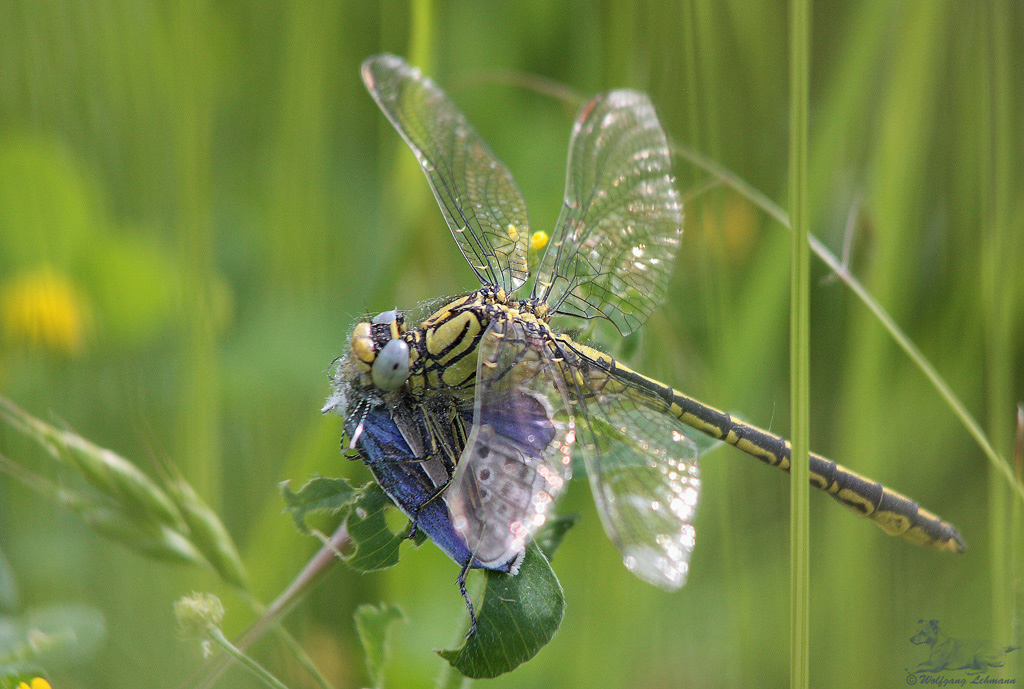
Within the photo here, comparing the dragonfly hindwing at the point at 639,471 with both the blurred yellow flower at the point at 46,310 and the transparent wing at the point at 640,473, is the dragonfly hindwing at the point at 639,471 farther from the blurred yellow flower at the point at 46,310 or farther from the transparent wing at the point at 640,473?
the blurred yellow flower at the point at 46,310

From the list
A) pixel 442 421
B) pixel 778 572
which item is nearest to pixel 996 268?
pixel 778 572

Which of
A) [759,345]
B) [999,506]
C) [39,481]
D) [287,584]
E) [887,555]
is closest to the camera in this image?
[39,481]

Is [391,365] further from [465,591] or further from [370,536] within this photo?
[465,591]

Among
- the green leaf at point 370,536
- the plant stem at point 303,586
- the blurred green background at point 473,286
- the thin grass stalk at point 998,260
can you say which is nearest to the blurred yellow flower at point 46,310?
the blurred green background at point 473,286

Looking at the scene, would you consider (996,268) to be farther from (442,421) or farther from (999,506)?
(442,421)

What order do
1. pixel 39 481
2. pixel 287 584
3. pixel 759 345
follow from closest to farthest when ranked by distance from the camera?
pixel 39 481
pixel 287 584
pixel 759 345

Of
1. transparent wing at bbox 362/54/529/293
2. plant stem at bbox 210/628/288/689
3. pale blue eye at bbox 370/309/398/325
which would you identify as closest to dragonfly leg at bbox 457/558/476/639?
plant stem at bbox 210/628/288/689
